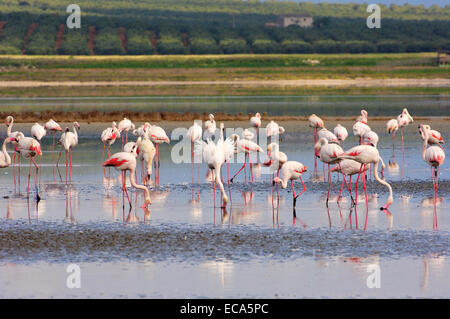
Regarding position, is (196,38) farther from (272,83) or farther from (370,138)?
(370,138)

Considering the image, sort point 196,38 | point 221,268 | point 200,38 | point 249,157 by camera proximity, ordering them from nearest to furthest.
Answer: point 221,268
point 249,157
point 196,38
point 200,38

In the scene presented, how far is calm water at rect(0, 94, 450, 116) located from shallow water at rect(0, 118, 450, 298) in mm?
21924

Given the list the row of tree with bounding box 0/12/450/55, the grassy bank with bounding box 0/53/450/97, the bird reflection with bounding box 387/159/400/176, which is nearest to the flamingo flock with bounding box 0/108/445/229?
the bird reflection with bounding box 387/159/400/176

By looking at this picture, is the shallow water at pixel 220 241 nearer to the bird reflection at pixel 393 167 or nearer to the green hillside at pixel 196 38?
the bird reflection at pixel 393 167

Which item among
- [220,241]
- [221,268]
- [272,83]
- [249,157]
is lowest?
[221,268]

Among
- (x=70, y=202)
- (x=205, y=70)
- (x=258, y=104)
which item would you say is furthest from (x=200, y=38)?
(x=70, y=202)

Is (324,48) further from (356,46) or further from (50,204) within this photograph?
(50,204)

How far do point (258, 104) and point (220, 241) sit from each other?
34579mm

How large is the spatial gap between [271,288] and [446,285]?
1835 millimetres

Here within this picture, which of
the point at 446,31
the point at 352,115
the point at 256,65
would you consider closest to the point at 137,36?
the point at 256,65

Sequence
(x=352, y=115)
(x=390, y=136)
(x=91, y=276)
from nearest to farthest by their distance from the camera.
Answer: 1. (x=91, y=276)
2. (x=390, y=136)
3. (x=352, y=115)

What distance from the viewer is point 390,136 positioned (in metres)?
27.3

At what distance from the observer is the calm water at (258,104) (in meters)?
39.8

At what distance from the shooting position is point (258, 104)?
45.9 m
